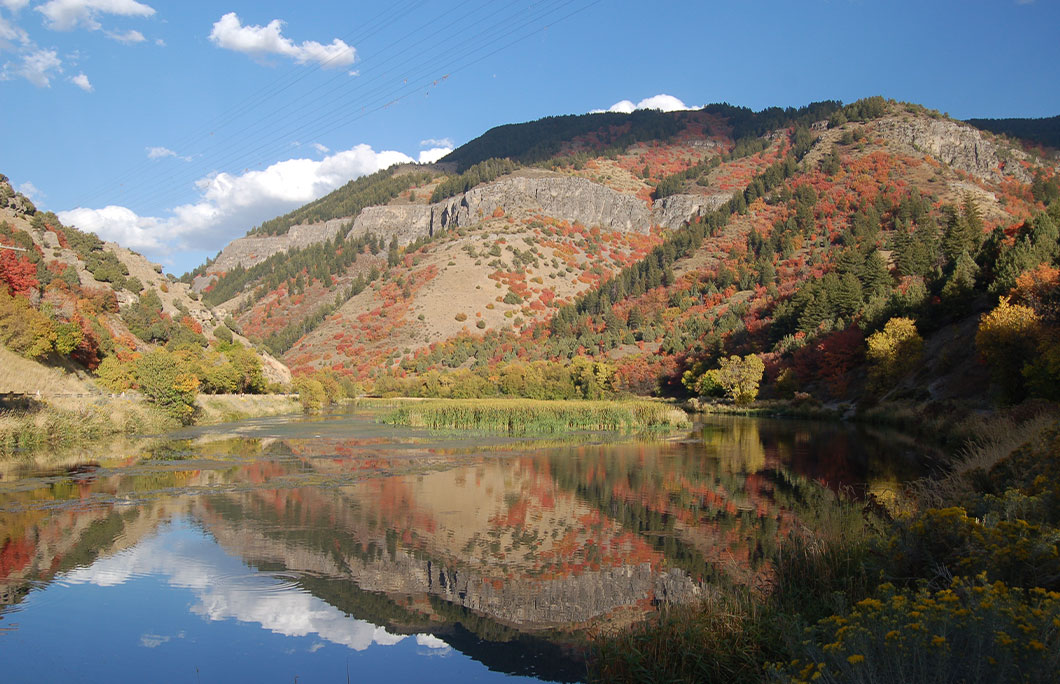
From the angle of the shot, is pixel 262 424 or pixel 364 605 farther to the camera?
pixel 262 424

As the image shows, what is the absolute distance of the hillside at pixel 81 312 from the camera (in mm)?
41031

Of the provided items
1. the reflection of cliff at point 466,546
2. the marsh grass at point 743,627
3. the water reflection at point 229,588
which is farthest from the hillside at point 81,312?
the marsh grass at point 743,627

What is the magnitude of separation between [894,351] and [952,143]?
133m

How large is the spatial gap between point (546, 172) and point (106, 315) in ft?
488

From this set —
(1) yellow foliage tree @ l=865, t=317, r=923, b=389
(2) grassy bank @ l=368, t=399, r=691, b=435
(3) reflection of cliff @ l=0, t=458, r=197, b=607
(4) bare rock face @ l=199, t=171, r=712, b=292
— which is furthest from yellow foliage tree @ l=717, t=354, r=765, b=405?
(4) bare rock face @ l=199, t=171, r=712, b=292

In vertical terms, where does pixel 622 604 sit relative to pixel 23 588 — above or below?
below

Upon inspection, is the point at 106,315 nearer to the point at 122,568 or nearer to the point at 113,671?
the point at 122,568

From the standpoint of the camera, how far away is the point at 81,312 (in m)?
52.0

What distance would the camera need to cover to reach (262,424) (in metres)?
48.1

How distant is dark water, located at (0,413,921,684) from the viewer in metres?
9.65

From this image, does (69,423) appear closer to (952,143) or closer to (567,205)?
(567,205)

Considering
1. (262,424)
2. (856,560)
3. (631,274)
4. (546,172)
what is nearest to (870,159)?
(631,274)

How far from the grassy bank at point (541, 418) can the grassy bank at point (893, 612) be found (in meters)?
31.9

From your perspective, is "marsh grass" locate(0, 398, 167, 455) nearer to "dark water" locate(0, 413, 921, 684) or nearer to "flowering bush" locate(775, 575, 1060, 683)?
"dark water" locate(0, 413, 921, 684)
